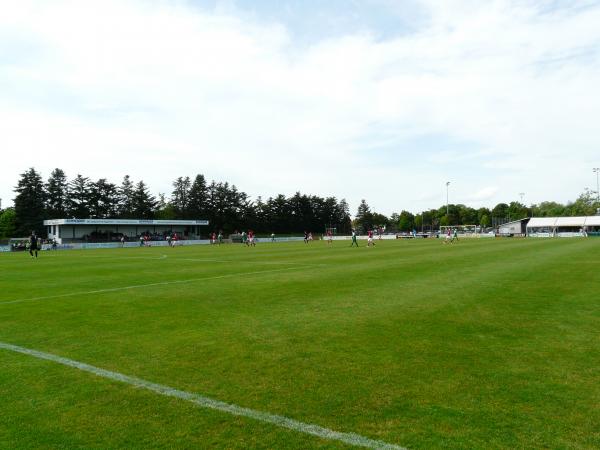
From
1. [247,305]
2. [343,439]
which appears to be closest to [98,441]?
[343,439]

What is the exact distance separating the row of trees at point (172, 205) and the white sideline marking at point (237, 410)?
3881 inches

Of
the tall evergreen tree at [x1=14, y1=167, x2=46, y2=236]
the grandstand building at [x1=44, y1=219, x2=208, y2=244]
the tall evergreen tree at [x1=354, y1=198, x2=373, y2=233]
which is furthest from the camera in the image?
the tall evergreen tree at [x1=354, y1=198, x2=373, y2=233]

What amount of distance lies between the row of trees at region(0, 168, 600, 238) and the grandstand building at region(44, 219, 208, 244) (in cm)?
1589

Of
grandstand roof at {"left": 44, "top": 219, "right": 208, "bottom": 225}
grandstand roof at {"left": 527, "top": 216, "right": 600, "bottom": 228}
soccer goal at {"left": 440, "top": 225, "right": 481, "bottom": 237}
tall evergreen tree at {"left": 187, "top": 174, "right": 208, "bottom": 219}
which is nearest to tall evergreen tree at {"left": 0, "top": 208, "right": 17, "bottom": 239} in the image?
grandstand roof at {"left": 44, "top": 219, "right": 208, "bottom": 225}

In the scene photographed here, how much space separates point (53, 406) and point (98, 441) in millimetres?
1086

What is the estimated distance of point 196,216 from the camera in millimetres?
112625

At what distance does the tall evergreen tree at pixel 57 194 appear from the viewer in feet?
326

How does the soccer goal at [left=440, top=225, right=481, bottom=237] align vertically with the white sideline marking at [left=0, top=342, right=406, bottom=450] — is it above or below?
above

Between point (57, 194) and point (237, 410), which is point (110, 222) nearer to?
point (57, 194)

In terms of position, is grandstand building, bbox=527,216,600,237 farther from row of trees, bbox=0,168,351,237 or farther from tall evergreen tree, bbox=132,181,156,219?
tall evergreen tree, bbox=132,181,156,219

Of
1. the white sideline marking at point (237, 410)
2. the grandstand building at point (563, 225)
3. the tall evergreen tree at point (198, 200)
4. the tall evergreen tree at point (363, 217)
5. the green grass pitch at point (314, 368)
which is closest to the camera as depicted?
the white sideline marking at point (237, 410)

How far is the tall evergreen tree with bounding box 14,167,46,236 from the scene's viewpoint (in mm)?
91062

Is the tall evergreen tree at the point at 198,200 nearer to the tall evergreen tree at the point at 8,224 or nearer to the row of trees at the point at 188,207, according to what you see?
the row of trees at the point at 188,207

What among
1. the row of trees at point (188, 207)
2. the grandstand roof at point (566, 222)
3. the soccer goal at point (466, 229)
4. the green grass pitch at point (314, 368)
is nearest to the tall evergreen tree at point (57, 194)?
the row of trees at point (188, 207)
